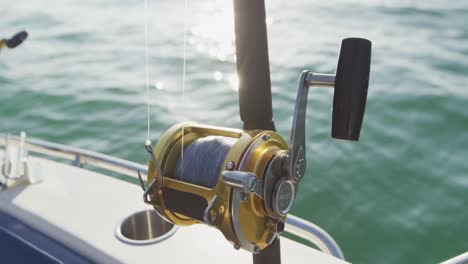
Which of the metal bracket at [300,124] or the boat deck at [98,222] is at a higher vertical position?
the metal bracket at [300,124]

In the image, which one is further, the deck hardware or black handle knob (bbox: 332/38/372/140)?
the deck hardware

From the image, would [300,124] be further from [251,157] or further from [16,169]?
[16,169]

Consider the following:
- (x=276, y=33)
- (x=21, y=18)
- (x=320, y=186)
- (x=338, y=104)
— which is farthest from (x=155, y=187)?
(x=21, y=18)

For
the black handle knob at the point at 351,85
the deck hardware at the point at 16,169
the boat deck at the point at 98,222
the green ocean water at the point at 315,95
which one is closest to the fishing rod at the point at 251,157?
the black handle knob at the point at 351,85

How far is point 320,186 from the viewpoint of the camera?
398cm

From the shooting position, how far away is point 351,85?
110cm

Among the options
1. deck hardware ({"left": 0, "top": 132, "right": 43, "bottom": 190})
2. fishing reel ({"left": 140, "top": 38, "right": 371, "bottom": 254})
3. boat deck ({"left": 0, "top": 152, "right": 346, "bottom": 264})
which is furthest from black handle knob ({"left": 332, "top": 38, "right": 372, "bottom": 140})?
deck hardware ({"left": 0, "top": 132, "right": 43, "bottom": 190})

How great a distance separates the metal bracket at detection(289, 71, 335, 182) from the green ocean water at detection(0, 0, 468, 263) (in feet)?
2.76

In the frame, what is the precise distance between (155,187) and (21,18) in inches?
356

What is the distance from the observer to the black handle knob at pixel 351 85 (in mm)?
1096

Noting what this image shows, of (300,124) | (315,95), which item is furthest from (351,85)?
(315,95)

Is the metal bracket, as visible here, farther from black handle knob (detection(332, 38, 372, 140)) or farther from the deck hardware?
the deck hardware

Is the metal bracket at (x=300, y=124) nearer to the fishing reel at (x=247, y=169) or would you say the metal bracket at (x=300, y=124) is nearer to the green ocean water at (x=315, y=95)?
the fishing reel at (x=247, y=169)

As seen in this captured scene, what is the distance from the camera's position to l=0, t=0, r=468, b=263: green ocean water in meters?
3.66
